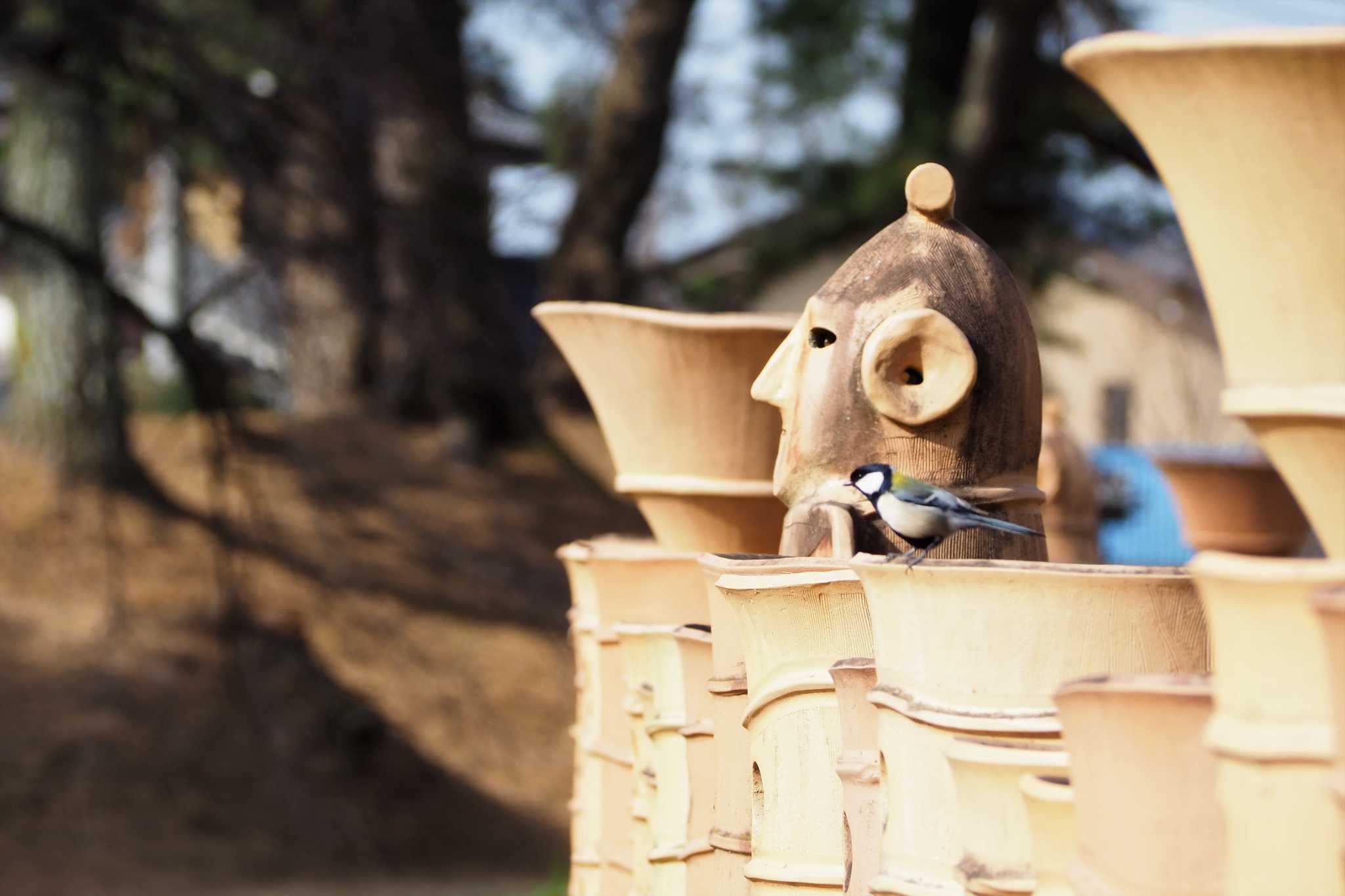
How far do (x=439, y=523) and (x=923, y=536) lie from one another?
8.80 metres

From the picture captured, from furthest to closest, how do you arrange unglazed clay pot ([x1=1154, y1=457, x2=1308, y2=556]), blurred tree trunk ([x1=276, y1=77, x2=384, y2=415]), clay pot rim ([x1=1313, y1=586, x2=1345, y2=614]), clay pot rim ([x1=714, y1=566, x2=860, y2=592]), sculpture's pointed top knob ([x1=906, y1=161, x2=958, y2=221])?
blurred tree trunk ([x1=276, y1=77, x2=384, y2=415]) → unglazed clay pot ([x1=1154, y1=457, x2=1308, y2=556]) → sculpture's pointed top knob ([x1=906, y1=161, x2=958, y2=221]) → clay pot rim ([x1=714, y1=566, x2=860, y2=592]) → clay pot rim ([x1=1313, y1=586, x2=1345, y2=614])

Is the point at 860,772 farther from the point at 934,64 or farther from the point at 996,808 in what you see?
the point at 934,64

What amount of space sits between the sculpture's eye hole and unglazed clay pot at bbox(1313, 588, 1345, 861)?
1640 mm

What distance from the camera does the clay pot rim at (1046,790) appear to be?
212 centimetres

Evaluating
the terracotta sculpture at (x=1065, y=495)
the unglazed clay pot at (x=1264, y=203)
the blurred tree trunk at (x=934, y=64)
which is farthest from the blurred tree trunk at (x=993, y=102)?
the unglazed clay pot at (x=1264, y=203)

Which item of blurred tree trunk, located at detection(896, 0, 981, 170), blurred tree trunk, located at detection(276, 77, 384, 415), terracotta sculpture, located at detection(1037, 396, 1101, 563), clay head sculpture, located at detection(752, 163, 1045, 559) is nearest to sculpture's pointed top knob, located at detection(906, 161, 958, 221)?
clay head sculpture, located at detection(752, 163, 1045, 559)

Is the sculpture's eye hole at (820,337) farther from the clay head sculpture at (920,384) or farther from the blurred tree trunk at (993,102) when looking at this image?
the blurred tree trunk at (993,102)

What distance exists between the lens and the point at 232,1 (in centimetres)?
964

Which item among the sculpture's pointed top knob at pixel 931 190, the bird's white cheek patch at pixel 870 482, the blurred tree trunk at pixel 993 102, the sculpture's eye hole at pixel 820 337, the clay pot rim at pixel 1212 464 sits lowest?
the bird's white cheek patch at pixel 870 482

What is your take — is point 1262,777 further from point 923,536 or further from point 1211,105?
point 923,536

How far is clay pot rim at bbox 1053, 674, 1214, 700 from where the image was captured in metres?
1.89

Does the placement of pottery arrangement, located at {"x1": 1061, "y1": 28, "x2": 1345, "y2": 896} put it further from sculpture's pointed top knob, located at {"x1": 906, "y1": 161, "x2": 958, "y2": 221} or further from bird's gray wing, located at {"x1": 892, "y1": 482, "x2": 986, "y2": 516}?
sculpture's pointed top knob, located at {"x1": 906, "y1": 161, "x2": 958, "y2": 221}

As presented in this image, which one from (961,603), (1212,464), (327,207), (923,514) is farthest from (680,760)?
(327,207)

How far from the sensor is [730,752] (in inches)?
128
